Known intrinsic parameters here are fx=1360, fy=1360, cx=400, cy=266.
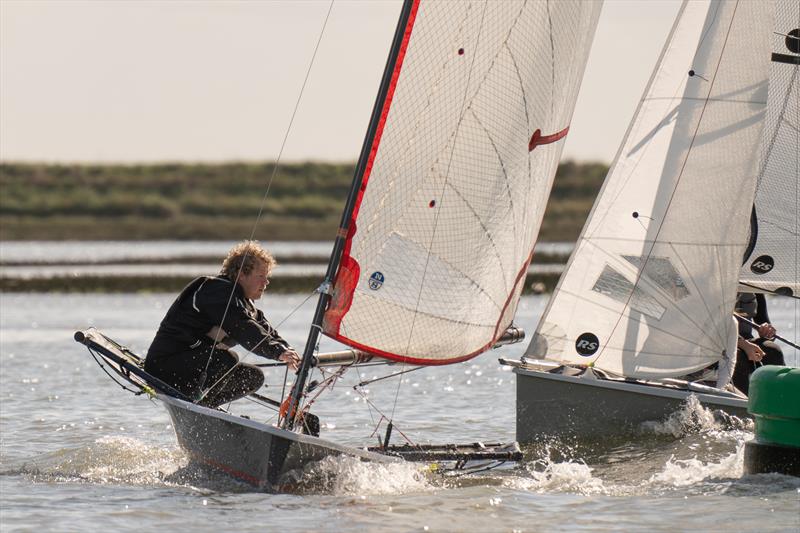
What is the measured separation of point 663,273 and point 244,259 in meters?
3.98

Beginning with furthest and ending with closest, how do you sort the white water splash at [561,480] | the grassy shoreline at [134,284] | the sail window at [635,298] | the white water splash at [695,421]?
the grassy shoreline at [134,284], the sail window at [635,298], the white water splash at [695,421], the white water splash at [561,480]

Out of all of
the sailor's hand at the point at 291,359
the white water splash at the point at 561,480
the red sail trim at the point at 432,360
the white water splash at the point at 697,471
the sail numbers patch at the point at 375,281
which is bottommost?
the white water splash at the point at 561,480

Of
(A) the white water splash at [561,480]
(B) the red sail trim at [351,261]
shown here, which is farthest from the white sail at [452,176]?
(A) the white water splash at [561,480]

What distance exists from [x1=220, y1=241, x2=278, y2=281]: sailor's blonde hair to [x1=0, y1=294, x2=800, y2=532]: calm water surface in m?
1.47

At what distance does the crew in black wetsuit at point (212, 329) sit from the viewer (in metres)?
9.73

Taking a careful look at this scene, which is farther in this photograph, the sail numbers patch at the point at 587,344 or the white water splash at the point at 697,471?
the sail numbers patch at the point at 587,344

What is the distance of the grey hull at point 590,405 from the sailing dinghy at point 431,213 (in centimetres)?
118

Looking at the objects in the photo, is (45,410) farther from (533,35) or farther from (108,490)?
(533,35)

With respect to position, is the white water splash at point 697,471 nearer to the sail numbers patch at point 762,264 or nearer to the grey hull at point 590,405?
the grey hull at point 590,405

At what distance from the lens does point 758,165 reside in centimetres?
1207

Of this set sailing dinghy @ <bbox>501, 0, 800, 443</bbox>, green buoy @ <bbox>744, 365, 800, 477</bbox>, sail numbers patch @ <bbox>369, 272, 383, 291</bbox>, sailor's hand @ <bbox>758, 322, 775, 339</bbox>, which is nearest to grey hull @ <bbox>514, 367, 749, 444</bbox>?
sailing dinghy @ <bbox>501, 0, 800, 443</bbox>

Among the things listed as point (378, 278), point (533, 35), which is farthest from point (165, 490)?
point (533, 35)

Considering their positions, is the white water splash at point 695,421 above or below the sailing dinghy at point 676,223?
below

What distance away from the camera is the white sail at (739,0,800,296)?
12.9m
